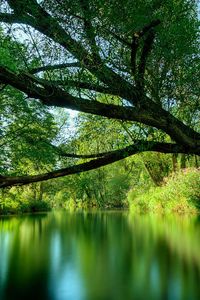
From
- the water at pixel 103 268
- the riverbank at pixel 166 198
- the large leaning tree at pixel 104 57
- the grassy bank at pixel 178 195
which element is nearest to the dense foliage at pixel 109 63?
the large leaning tree at pixel 104 57

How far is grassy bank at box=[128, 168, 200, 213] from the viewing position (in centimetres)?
2361

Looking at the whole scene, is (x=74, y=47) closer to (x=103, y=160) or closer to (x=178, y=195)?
(x=103, y=160)

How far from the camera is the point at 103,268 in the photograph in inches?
375

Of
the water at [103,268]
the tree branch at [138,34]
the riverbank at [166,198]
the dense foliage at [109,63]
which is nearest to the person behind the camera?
the tree branch at [138,34]

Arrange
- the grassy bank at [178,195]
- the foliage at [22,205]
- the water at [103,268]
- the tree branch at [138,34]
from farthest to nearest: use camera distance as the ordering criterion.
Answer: the foliage at [22,205] < the grassy bank at [178,195] < the water at [103,268] < the tree branch at [138,34]

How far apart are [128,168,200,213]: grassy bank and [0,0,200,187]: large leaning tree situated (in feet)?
57.4

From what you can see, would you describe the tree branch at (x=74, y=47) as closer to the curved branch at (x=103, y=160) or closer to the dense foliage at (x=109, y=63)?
the dense foliage at (x=109, y=63)

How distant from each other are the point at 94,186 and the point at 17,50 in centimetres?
5458

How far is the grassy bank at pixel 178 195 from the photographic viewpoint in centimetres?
2361

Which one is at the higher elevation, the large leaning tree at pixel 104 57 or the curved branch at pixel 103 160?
the large leaning tree at pixel 104 57

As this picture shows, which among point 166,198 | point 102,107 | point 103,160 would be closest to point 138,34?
point 102,107

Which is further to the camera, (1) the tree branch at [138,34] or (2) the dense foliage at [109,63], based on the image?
(2) the dense foliage at [109,63]

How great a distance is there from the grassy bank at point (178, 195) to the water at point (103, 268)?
788 centimetres

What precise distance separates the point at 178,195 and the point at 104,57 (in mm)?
21567
